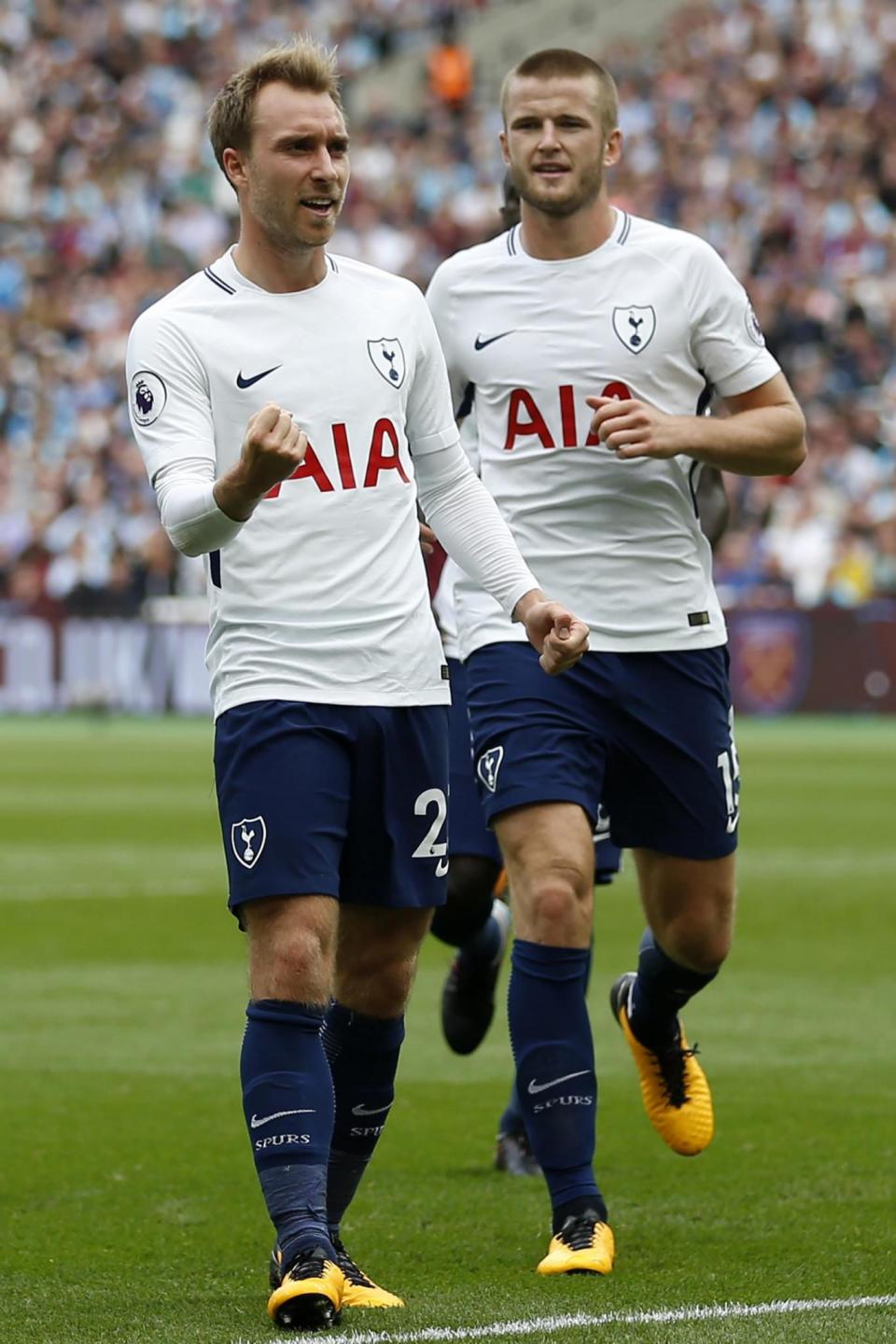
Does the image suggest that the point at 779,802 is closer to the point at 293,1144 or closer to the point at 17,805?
the point at 17,805

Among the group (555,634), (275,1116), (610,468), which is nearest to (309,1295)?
(275,1116)

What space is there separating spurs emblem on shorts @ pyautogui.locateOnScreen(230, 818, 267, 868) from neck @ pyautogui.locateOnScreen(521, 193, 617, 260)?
6.68 ft

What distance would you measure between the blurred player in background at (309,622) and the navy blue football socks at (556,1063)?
432 mm

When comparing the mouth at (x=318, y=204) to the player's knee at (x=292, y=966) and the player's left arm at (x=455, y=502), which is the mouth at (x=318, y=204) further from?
the player's knee at (x=292, y=966)

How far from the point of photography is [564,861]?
538 cm

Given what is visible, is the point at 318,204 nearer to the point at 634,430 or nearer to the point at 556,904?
the point at 634,430

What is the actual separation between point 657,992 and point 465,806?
93 centimetres

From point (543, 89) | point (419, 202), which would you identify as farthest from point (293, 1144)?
point (419, 202)

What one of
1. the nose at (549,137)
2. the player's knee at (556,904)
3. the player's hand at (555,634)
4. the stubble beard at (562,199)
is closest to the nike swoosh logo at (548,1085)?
the player's knee at (556,904)

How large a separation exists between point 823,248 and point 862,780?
10.7m

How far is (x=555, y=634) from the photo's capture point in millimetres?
4961

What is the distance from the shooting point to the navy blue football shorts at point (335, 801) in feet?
15.1

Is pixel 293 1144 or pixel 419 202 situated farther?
pixel 419 202

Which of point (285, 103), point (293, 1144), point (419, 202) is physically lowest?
point (293, 1144)
